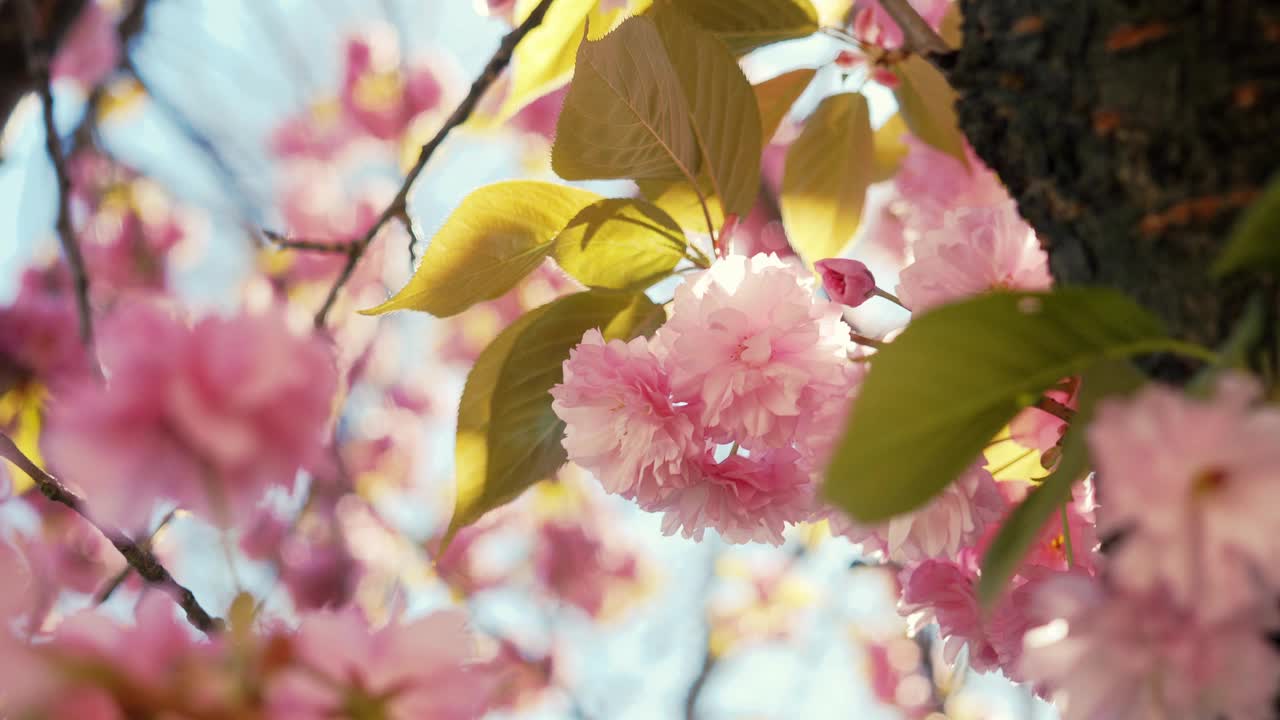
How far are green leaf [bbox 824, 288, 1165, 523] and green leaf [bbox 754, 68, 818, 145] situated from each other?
22.7 inches

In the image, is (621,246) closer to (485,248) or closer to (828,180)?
(485,248)

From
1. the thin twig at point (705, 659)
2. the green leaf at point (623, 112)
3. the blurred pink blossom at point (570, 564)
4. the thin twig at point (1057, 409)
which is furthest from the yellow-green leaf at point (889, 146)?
the blurred pink blossom at point (570, 564)

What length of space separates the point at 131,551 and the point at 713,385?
373mm

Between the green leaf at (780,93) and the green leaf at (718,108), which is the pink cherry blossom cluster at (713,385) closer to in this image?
the green leaf at (718,108)

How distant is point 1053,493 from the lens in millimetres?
344

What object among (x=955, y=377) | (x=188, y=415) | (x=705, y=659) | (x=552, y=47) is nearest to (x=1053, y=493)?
(x=955, y=377)

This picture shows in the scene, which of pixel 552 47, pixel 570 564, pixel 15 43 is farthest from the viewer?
pixel 570 564

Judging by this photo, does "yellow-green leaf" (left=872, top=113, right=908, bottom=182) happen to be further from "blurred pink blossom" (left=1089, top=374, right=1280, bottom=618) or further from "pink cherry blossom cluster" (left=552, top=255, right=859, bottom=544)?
"blurred pink blossom" (left=1089, top=374, right=1280, bottom=618)

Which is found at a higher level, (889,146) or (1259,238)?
(1259,238)

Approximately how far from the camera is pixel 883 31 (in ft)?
3.28

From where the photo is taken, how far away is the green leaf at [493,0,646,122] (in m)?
0.86

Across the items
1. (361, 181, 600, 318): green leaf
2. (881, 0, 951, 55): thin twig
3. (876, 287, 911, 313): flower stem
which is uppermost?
(881, 0, 951, 55): thin twig

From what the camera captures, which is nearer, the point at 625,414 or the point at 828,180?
the point at 625,414

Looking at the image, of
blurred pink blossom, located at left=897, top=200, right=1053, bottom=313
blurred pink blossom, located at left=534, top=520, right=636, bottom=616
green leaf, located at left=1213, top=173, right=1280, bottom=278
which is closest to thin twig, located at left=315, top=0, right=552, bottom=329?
blurred pink blossom, located at left=897, top=200, right=1053, bottom=313
